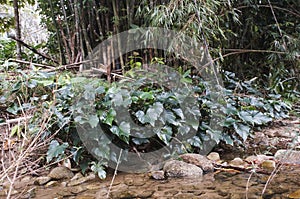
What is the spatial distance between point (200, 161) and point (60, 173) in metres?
0.84

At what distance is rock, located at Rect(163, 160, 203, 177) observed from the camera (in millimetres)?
1541

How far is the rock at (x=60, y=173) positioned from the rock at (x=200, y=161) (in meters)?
0.70

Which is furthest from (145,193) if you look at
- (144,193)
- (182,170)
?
(182,170)

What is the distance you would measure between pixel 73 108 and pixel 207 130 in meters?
0.93

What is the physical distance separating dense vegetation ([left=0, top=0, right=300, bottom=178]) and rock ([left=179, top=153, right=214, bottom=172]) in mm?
143

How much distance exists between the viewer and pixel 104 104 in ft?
5.85

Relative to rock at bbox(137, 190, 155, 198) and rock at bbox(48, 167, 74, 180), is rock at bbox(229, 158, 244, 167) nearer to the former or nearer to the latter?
rock at bbox(137, 190, 155, 198)

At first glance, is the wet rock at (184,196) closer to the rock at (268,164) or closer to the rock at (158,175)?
the rock at (158,175)

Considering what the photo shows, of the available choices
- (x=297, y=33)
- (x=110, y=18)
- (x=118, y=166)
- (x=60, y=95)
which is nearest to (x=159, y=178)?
(x=118, y=166)

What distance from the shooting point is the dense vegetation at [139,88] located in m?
1.71

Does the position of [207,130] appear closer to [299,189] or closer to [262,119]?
[262,119]

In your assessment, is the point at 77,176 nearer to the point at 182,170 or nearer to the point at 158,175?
the point at 158,175

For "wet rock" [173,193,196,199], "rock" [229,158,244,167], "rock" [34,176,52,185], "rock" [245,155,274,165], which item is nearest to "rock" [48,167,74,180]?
"rock" [34,176,52,185]

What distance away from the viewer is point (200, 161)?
1655 millimetres
